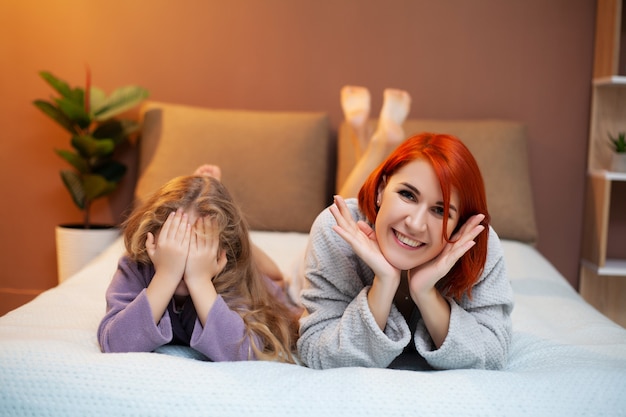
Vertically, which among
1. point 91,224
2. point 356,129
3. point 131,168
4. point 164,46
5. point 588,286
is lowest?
point 588,286

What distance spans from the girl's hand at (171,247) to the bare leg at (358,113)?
3.66 ft

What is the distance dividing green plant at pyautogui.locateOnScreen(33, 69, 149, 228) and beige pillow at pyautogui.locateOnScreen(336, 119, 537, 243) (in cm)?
83

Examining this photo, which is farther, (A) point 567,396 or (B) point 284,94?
(B) point 284,94

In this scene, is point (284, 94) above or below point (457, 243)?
above

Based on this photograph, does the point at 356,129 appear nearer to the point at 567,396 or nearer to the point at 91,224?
the point at 91,224

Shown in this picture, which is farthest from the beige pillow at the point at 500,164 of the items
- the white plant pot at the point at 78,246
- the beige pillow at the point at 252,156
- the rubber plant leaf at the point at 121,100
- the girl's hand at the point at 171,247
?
the girl's hand at the point at 171,247

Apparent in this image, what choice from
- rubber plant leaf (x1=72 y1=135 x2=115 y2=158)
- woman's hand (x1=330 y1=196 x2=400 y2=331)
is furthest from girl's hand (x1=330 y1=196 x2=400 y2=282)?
rubber plant leaf (x1=72 y1=135 x2=115 y2=158)

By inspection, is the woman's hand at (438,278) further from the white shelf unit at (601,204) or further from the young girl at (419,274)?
the white shelf unit at (601,204)

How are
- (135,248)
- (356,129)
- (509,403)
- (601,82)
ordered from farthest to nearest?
1. (601,82)
2. (356,129)
3. (135,248)
4. (509,403)

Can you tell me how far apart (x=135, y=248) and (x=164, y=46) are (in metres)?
1.70

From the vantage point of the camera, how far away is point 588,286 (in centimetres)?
290

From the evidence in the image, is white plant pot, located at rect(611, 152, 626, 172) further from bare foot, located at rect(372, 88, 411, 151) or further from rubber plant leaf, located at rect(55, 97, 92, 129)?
rubber plant leaf, located at rect(55, 97, 92, 129)

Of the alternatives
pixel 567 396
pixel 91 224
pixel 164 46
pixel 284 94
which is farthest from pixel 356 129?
pixel 567 396

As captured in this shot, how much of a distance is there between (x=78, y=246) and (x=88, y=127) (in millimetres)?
444
